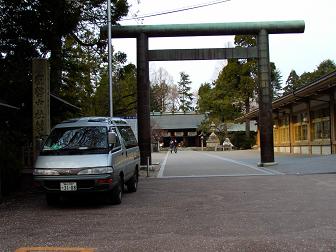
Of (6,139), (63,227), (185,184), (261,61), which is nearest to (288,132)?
(261,61)

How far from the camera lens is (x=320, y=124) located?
28359mm

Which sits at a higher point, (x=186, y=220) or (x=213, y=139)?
(x=213, y=139)

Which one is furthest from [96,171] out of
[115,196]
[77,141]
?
[77,141]

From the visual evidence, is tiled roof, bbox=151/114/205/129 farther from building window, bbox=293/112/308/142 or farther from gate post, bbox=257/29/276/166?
gate post, bbox=257/29/276/166

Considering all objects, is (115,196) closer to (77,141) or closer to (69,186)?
(69,186)

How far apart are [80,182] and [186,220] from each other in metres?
2.56

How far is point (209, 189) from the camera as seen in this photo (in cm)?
1354

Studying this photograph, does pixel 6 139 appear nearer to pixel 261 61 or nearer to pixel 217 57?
pixel 217 57

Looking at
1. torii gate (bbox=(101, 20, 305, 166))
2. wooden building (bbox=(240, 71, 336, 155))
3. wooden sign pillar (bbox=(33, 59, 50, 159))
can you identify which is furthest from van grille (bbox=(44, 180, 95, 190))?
wooden building (bbox=(240, 71, 336, 155))

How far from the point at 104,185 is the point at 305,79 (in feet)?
216

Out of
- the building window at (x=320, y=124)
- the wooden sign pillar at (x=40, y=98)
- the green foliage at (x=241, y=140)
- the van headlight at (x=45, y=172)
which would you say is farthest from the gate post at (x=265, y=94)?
the green foliage at (x=241, y=140)

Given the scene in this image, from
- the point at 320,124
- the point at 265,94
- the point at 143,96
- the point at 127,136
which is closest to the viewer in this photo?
the point at 127,136

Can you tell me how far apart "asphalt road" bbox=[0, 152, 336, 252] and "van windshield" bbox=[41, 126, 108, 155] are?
128cm

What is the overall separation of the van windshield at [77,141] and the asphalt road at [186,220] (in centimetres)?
128
